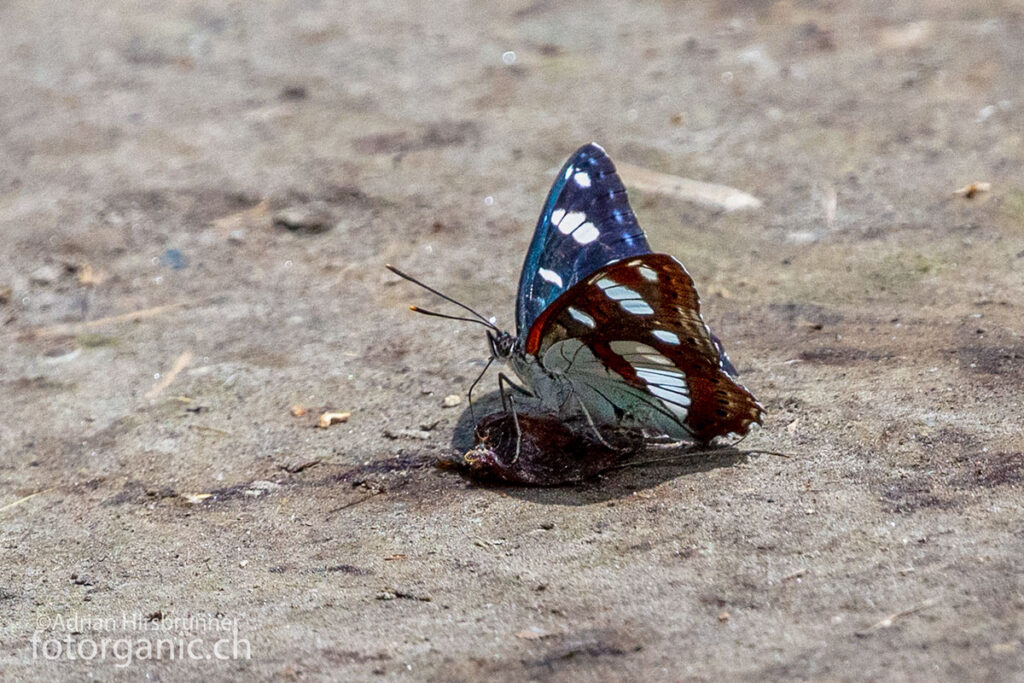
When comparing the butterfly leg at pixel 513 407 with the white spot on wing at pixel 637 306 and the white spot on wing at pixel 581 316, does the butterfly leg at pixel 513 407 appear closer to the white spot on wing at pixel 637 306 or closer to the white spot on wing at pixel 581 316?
the white spot on wing at pixel 581 316

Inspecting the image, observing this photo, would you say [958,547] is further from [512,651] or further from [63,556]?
[63,556]


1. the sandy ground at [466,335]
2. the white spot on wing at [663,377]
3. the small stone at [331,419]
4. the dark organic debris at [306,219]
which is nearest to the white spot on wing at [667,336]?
the white spot on wing at [663,377]

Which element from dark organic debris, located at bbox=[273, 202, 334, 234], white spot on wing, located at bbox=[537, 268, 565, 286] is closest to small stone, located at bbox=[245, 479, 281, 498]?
white spot on wing, located at bbox=[537, 268, 565, 286]

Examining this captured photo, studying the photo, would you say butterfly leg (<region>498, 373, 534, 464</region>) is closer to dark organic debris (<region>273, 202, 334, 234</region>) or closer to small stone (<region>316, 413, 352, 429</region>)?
small stone (<region>316, 413, 352, 429</region>)

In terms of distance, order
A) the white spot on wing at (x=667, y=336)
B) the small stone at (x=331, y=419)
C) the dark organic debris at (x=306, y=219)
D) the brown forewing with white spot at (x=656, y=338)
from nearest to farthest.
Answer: the brown forewing with white spot at (x=656, y=338), the white spot on wing at (x=667, y=336), the small stone at (x=331, y=419), the dark organic debris at (x=306, y=219)

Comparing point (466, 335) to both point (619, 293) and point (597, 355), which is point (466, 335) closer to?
point (597, 355)

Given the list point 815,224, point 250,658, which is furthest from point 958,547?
point 815,224

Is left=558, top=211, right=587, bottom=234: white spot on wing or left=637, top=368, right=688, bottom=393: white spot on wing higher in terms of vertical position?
left=558, top=211, right=587, bottom=234: white spot on wing
